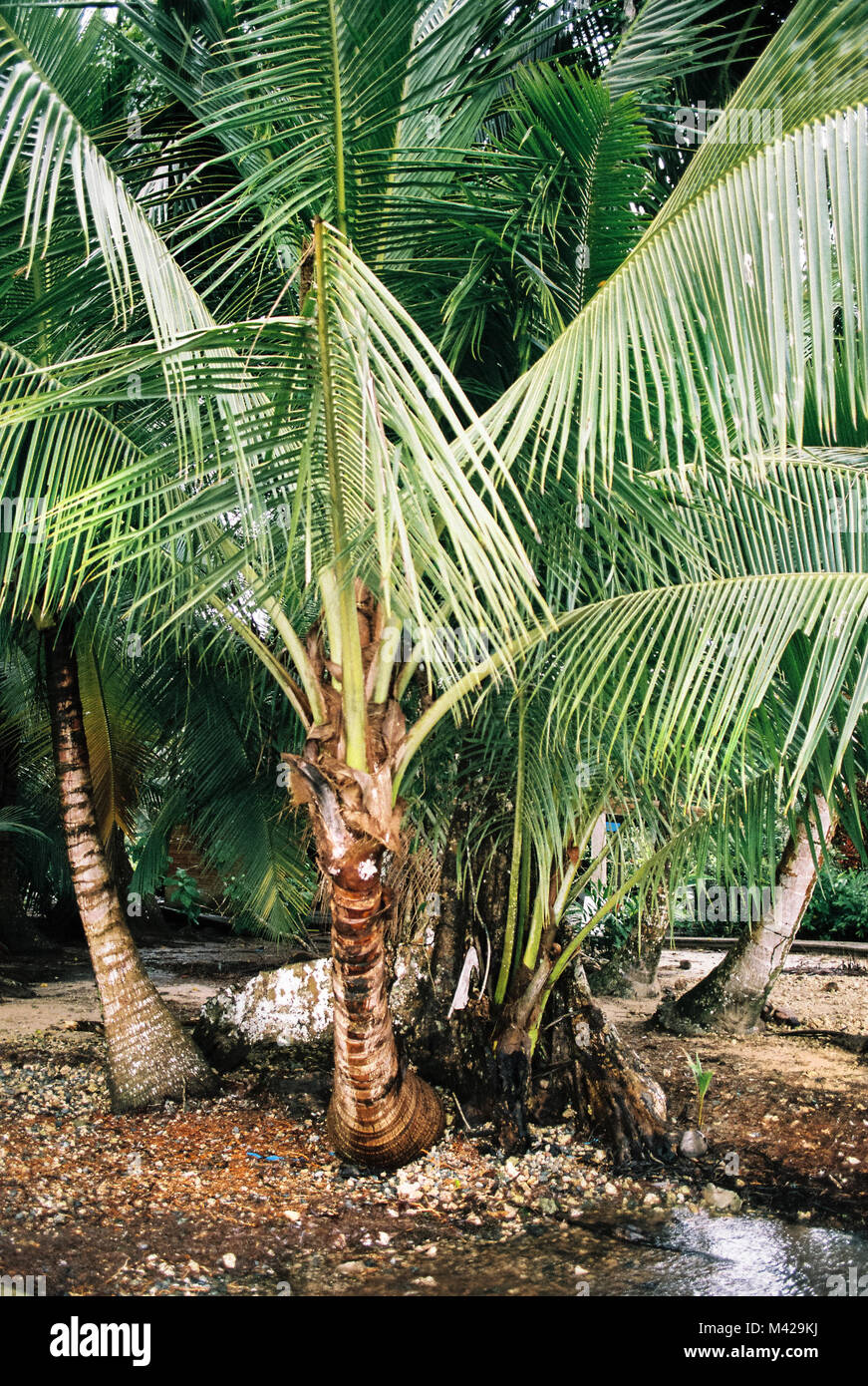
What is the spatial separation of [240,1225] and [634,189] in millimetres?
3629

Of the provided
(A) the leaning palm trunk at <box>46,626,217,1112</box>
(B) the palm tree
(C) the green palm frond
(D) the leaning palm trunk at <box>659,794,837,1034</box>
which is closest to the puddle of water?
(B) the palm tree

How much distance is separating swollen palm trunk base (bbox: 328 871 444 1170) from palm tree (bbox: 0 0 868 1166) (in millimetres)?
13

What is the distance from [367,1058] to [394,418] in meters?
2.64

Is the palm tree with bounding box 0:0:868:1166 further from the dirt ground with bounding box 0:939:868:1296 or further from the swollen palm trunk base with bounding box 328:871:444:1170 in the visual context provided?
the dirt ground with bounding box 0:939:868:1296

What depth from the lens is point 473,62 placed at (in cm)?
246

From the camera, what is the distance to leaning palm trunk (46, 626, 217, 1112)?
453cm

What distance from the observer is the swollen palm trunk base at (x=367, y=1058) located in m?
3.47

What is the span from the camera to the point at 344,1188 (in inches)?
148

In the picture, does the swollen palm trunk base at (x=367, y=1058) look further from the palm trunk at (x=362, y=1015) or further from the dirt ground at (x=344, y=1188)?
the dirt ground at (x=344, y=1188)

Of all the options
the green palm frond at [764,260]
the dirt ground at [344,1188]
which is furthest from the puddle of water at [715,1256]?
the green palm frond at [764,260]

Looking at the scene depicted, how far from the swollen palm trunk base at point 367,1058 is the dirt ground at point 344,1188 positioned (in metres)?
0.13

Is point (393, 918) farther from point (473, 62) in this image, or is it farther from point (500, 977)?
point (473, 62)

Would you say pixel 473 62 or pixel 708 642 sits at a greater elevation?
pixel 473 62
